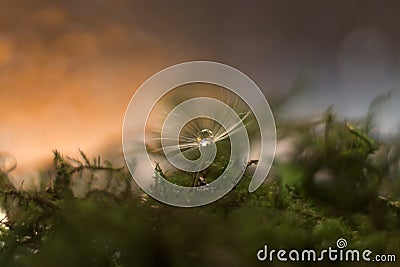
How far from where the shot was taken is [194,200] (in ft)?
0.95

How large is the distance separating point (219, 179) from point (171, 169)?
29 mm

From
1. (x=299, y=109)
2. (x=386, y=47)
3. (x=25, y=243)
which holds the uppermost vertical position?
(x=386, y=47)

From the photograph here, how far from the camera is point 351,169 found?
1.15 ft

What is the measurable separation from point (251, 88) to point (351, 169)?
0.27 feet

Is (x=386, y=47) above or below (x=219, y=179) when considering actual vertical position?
above

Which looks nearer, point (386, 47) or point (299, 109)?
point (299, 109)

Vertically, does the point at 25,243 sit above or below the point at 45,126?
below

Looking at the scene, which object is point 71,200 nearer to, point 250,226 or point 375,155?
point 250,226

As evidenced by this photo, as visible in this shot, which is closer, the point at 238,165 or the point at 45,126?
the point at 238,165

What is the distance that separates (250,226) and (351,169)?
111 millimetres

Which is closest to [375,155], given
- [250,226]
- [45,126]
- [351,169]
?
[351,169]

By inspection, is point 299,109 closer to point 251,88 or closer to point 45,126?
point 251,88

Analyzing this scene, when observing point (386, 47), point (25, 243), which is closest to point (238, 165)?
point (25, 243)

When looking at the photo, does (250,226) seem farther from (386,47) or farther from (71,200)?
(386,47)
